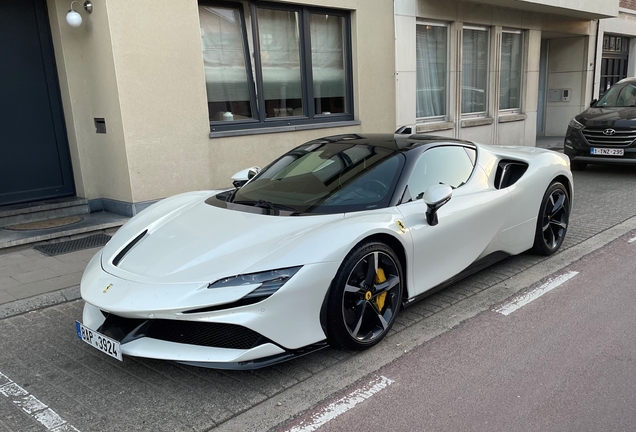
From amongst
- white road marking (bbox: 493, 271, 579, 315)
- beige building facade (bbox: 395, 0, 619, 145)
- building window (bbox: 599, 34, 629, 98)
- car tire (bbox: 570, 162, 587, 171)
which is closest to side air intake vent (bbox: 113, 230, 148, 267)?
white road marking (bbox: 493, 271, 579, 315)

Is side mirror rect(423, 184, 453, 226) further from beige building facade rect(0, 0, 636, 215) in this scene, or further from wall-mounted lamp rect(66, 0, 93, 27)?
wall-mounted lamp rect(66, 0, 93, 27)

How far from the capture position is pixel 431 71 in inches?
460

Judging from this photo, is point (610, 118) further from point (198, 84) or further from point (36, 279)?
point (36, 279)

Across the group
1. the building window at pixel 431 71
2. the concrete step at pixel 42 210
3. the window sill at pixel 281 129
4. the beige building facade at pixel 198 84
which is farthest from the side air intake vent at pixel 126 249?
the building window at pixel 431 71

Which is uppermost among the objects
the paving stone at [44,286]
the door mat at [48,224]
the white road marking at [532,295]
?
the door mat at [48,224]

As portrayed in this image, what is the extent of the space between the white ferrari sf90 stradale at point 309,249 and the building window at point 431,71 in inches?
267

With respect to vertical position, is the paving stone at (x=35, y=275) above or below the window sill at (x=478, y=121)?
below

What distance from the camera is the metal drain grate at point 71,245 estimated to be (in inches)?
236

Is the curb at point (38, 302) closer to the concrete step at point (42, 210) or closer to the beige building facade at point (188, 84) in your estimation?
the beige building facade at point (188, 84)

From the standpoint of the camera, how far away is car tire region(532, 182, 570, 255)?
518 cm

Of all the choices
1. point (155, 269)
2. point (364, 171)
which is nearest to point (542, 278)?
point (364, 171)

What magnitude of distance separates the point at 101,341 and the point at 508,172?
3.77 metres

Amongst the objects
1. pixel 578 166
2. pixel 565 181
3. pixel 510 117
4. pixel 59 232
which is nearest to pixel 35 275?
pixel 59 232

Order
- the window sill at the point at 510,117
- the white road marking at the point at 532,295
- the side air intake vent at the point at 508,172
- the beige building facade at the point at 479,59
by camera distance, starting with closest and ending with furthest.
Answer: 1. the white road marking at the point at 532,295
2. the side air intake vent at the point at 508,172
3. the beige building facade at the point at 479,59
4. the window sill at the point at 510,117
